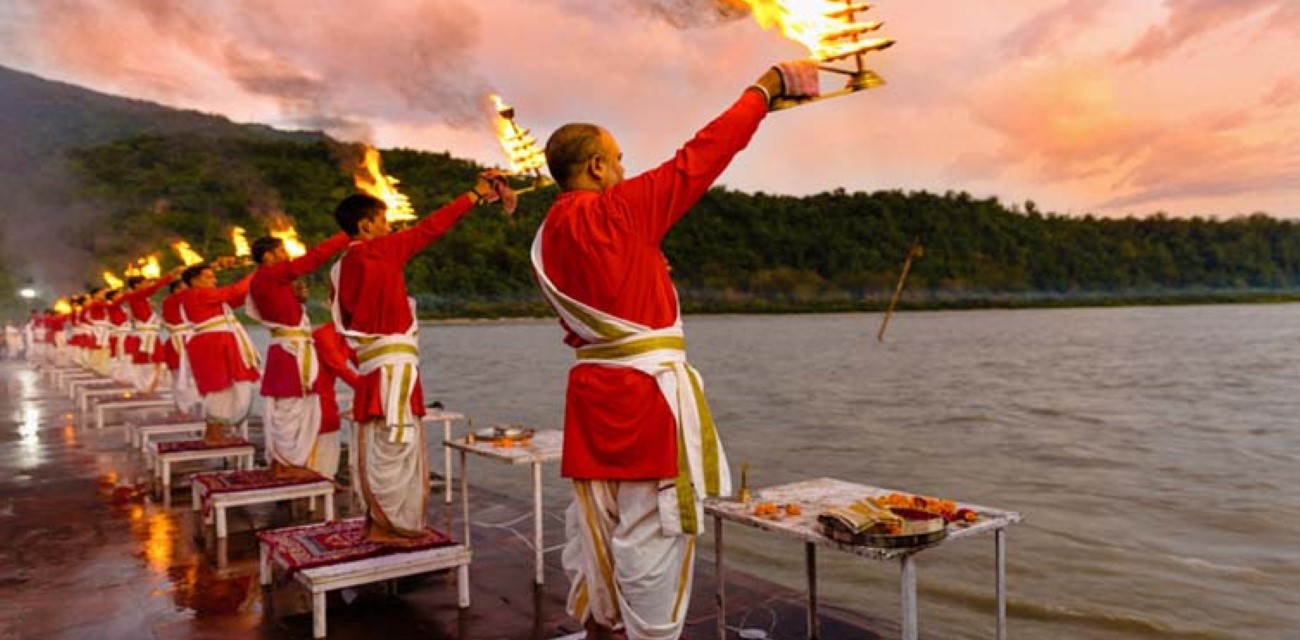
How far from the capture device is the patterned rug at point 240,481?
273 inches

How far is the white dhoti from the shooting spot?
311 cm

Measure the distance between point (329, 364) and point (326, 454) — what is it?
1.18 m

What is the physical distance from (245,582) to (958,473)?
13124 millimetres

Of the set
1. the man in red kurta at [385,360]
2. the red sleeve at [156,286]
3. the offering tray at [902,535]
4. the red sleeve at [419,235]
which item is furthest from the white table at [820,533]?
the red sleeve at [156,286]

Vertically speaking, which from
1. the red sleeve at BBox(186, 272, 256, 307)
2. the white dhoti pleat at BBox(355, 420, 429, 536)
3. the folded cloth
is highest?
the folded cloth

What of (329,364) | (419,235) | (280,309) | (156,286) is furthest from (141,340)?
(419,235)

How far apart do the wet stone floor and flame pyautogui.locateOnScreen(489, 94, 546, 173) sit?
8.02 feet

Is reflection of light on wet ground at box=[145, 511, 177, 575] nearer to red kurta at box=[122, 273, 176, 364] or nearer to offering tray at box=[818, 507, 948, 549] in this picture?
offering tray at box=[818, 507, 948, 549]

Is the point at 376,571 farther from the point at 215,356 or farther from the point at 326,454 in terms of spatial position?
the point at 215,356

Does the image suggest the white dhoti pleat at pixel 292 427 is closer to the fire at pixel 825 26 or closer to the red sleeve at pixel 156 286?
the red sleeve at pixel 156 286

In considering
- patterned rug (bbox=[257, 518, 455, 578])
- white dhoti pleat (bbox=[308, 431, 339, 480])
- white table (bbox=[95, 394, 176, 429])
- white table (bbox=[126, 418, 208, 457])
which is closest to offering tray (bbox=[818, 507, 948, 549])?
patterned rug (bbox=[257, 518, 455, 578])

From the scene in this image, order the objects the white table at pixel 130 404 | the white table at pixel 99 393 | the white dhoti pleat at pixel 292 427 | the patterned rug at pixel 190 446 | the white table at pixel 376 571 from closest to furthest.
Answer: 1. the white table at pixel 376 571
2. the white dhoti pleat at pixel 292 427
3. the patterned rug at pixel 190 446
4. the white table at pixel 130 404
5. the white table at pixel 99 393

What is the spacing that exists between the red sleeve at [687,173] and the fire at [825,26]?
0.80 feet

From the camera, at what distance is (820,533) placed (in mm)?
3738
